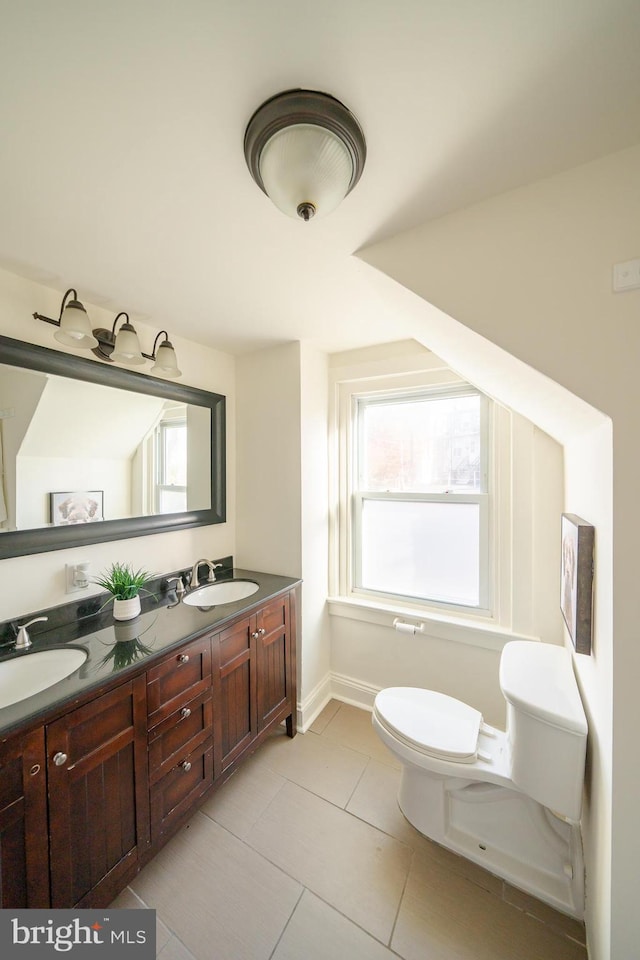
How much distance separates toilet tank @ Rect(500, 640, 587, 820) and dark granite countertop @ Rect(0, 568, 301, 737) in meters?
1.12

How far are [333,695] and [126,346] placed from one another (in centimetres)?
245

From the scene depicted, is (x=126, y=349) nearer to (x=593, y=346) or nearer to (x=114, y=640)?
(x=114, y=640)

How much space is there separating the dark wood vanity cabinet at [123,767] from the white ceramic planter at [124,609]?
0.33m

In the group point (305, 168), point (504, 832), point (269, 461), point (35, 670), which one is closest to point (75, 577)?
point (35, 670)

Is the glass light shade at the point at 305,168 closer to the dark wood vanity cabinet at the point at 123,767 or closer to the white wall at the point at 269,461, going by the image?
the white wall at the point at 269,461

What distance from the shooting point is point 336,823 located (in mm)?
1423

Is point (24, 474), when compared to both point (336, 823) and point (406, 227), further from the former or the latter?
point (336, 823)

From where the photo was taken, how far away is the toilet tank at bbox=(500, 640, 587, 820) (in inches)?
39.8

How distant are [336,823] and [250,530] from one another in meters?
1.50

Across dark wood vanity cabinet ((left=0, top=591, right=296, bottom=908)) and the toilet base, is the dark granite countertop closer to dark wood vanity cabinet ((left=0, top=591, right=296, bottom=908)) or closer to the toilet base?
dark wood vanity cabinet ((left=0, top=591, right=296, bottom=908))

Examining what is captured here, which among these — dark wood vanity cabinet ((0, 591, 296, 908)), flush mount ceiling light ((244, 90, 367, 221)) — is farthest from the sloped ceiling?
dark wood vanity cabinet ((0, 591, 296, 908))

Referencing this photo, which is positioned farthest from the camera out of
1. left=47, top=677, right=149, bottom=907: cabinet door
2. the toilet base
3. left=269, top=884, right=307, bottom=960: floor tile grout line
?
the toilet base

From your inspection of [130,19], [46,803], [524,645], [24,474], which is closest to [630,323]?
[130,19]

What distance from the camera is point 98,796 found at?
1.02m
